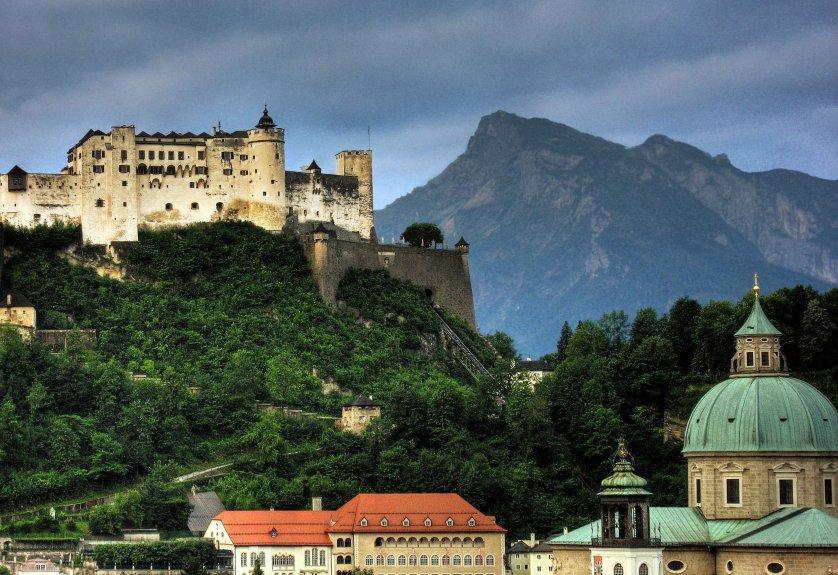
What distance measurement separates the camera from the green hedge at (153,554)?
9015 centimetres

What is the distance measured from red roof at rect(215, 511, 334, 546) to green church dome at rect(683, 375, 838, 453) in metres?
21.1

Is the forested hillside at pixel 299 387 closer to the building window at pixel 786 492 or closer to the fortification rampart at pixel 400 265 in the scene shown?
the fortification rampart at pixel 400 265

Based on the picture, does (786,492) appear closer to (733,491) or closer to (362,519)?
(733,491)

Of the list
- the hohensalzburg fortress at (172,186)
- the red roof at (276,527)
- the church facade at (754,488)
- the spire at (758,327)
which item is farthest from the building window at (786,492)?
the hohensalzburg fortress at (172,186)


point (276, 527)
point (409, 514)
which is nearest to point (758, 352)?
point (409, 514)

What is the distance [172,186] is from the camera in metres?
120

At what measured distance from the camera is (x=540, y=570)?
9538cm

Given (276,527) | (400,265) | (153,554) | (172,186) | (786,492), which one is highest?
(172,186)

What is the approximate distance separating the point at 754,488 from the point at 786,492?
129cm

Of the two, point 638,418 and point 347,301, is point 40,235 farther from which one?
point 638,418

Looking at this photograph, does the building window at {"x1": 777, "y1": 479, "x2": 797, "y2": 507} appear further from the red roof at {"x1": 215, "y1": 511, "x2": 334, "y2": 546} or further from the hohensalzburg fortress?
the hohensalzburg fortress

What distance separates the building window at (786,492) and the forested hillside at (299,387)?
65.0 feet

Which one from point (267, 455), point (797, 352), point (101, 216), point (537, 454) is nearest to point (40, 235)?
point (101, 216)

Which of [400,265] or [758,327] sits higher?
[400,265]
